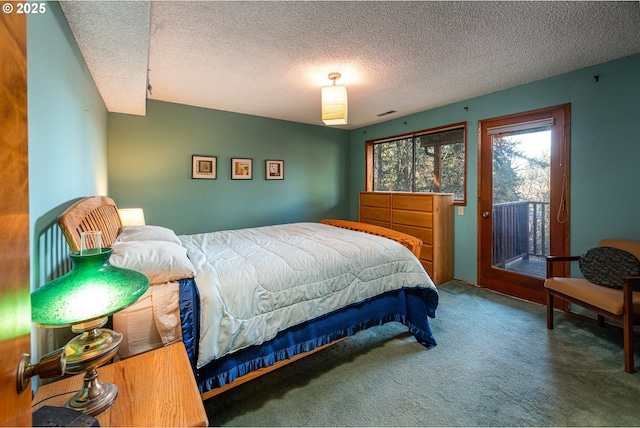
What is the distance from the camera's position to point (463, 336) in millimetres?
2504

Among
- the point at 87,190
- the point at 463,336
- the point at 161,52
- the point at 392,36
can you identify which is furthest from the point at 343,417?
the point at 161,52

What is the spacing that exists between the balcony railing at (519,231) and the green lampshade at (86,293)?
3.84m

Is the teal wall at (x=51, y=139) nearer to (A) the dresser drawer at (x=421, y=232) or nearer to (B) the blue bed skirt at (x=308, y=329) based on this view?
(B) the blue bed skirt at (x=308, y=329)

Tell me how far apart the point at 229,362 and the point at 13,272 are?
1.35m

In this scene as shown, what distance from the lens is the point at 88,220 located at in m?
1.70

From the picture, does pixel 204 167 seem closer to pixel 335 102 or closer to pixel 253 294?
pixel 335 102

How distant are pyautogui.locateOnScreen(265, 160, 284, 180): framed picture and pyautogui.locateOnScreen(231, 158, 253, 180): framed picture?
296mm

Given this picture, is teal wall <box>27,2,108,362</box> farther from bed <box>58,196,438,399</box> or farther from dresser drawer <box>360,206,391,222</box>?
dresser drawer <box>360,206,391,222</box>

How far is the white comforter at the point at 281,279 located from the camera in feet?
5.17

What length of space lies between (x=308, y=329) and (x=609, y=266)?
2645mm

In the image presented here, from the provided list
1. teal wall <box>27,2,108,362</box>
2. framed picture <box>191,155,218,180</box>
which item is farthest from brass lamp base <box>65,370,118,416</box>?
framed picture <box>191,155,218,180</box>

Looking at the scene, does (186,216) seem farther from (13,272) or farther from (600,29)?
(600,29)

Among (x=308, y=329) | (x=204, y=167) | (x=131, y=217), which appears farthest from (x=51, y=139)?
(x=204, y=167)

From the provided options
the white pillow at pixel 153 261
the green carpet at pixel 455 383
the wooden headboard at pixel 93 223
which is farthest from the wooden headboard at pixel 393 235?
the white pillow at pixel 153 261
